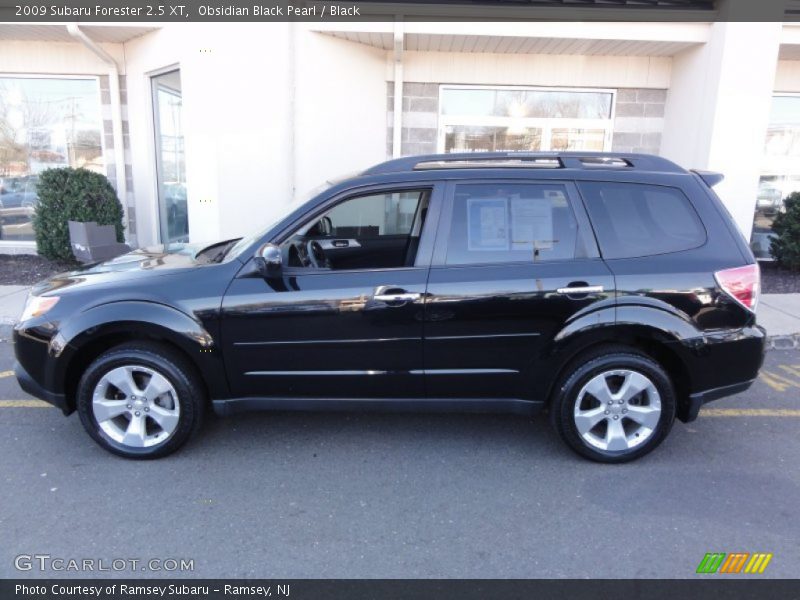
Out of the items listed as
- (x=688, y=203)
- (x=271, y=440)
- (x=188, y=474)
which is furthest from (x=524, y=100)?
(x=188, y=474)

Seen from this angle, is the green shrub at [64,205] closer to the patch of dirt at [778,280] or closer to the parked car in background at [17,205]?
the parked car in background at [17,205]

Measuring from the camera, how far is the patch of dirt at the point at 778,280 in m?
7.69

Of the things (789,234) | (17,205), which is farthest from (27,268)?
(789,234)

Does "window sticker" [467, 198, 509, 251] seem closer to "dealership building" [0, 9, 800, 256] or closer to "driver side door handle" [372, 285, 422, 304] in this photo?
"driver side door handle" [372, 285, 422, 304]

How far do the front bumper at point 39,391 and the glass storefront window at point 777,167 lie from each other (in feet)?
31.5

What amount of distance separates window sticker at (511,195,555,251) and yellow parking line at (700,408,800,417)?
6.68 ft

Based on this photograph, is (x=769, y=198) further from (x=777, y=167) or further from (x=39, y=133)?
(x=39, y=133)

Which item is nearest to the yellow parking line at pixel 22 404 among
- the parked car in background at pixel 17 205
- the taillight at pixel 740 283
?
the taillight at pixel 740 283

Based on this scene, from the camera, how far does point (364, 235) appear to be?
471cm

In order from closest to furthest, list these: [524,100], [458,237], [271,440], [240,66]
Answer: [458,237] < [271,440] < [240,66] < [524,100]

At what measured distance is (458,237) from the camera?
339cm

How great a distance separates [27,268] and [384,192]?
7.50m
